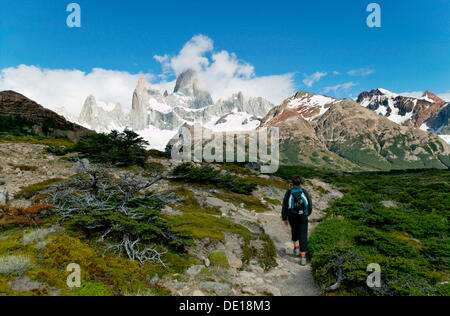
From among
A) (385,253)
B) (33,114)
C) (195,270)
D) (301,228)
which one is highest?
(33,114)

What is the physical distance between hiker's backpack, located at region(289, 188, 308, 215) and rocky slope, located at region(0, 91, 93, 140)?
51.7 m

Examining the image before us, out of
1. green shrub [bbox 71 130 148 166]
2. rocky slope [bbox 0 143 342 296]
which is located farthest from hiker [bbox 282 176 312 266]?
green shrub [bbox 71 130 148 166]

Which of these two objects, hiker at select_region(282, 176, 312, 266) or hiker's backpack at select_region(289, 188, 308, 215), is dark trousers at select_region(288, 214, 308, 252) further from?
hiker's backpack at select_region(289, 188, 308, 215)

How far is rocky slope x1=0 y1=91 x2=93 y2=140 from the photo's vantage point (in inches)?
1857

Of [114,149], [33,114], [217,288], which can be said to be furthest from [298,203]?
[33,114]

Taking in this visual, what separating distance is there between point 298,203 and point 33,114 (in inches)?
2313

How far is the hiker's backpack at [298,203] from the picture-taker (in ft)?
28.5

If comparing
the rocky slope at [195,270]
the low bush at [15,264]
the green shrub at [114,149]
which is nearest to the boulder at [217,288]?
the rocky slope at [195,270]

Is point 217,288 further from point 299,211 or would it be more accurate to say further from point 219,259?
point 299,211

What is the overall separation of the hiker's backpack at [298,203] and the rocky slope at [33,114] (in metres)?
51.7

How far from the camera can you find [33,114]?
49125 millimetres

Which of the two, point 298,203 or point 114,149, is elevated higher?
point 114,149

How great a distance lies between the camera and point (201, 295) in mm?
5086
